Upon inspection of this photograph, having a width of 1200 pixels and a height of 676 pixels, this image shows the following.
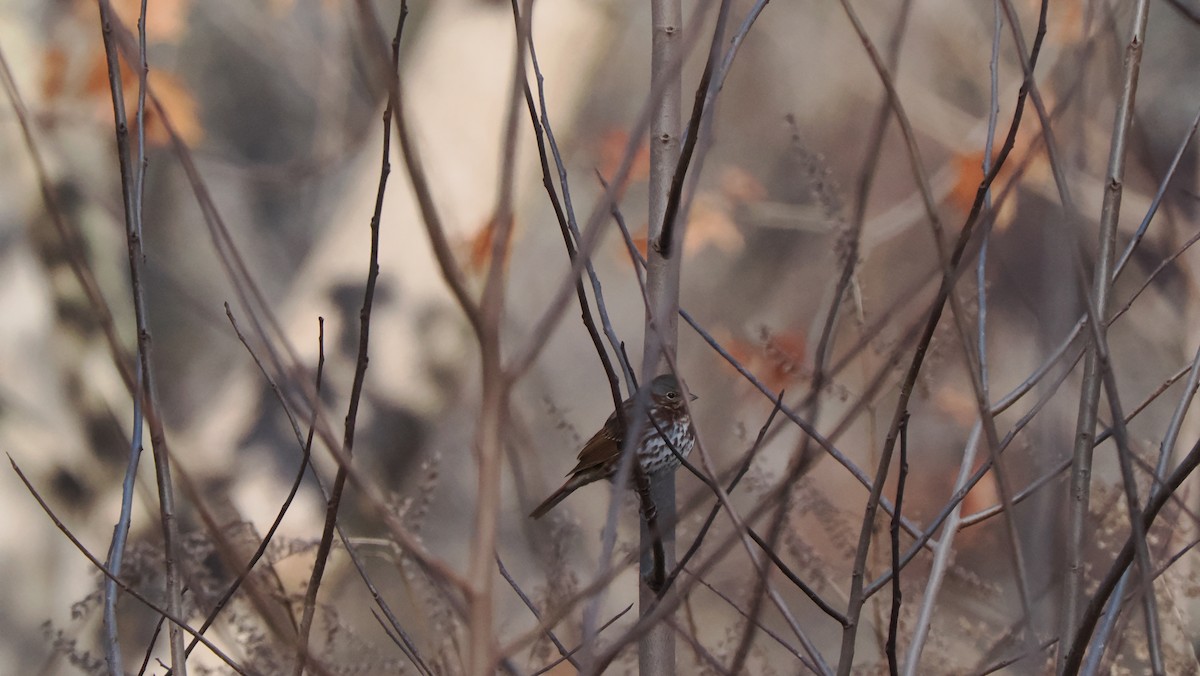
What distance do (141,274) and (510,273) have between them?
1.06 meters

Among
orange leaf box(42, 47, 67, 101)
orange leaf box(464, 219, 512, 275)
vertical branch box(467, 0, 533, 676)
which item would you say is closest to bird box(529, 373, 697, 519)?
orange leaf box(464, 219, 512, 275)

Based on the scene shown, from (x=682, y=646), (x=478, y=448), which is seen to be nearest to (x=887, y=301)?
(x=682, y=646)

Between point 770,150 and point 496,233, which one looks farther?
point 770,150

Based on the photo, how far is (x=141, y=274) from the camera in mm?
691

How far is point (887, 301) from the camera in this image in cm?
169

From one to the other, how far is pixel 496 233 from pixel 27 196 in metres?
1.66

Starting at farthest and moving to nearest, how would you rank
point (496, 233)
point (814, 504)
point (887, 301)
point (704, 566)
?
point (887, 301) < point (814, 504) < point (704, 566) < point (496, 233)

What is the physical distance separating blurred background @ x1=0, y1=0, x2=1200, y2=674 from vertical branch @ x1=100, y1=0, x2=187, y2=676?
2.98 feet

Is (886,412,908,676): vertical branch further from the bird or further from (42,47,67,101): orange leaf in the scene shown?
(42,47,67,101): orange leaf

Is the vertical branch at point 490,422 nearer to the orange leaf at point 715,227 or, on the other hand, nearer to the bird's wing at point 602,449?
the bird's wing at point 602,449

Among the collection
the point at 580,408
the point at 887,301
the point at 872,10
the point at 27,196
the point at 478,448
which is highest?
the point at 872,10

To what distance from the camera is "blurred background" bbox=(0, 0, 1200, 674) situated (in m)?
1.66

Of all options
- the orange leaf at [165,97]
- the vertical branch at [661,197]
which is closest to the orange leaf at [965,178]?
the vertical branch at [661,197]

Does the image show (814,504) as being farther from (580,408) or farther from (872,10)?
(872,10)
